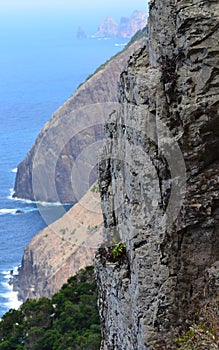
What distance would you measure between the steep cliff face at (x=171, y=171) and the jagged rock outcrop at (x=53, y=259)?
44.2 metres

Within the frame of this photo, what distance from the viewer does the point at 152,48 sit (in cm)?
1096

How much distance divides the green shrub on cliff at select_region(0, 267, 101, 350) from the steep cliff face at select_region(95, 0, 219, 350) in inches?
650

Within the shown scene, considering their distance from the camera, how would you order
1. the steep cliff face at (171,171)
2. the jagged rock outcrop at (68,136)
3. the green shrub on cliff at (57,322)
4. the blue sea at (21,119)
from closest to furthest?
the steep cliff face at (171,171) < the green shrub on cliff at (57,322) < the blue sea at (21,119) < the jagged rock outcrop at (68,136)

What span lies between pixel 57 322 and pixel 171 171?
2101 centimetres

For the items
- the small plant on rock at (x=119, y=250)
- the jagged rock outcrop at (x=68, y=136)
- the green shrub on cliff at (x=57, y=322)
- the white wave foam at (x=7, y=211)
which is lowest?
the small plant on rock at (x=119, y=250)

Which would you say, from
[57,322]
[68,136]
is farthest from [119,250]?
[68,136]

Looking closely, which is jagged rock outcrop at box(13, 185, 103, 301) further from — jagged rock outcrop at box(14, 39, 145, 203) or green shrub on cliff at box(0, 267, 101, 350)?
green shrub on cliff at box(0, 267, 101, 350)

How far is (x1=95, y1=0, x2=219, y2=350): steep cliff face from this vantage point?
9961mm

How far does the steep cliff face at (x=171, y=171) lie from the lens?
9961mm

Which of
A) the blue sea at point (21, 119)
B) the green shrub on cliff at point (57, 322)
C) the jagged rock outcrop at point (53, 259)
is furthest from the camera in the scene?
the blue sea at point (21, 119)

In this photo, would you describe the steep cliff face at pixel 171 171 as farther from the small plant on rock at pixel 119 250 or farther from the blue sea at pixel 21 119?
the blue sea at pixel 21 119

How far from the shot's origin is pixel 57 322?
99.3ft

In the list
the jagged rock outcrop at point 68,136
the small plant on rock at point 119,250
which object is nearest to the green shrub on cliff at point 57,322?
the small plant on rock at point 119,250

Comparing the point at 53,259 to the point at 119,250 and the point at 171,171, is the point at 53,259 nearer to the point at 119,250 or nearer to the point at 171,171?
the point at 119,250
